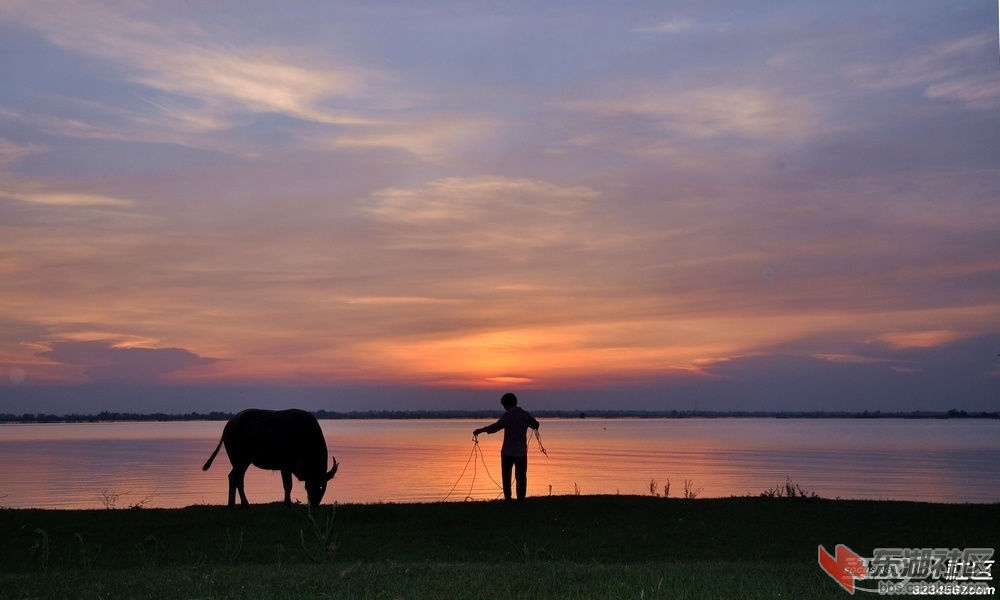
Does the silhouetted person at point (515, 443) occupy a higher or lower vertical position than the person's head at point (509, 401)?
lower

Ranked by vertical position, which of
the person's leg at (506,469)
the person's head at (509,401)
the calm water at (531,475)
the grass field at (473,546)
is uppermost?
the person's head at (509,401)

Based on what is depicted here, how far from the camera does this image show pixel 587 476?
49.6m

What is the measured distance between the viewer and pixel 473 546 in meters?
15.9

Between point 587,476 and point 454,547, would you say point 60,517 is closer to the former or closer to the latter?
point 454,547

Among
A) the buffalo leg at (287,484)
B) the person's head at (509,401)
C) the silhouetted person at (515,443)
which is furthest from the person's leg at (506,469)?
the buffalo leg at (287,484)

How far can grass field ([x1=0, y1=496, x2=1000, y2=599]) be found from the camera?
10.3m

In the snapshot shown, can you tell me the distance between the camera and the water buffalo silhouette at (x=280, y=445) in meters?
24.3

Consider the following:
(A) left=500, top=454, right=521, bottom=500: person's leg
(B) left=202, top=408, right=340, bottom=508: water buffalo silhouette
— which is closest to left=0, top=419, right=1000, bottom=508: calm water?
(B) left=202, top=408, right=340, bottom=508: water buffalo silhouette

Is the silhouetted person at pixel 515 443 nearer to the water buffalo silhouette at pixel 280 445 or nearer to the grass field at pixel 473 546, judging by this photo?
the grass field at pixel 473 546

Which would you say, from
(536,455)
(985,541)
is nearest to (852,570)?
(985,541)

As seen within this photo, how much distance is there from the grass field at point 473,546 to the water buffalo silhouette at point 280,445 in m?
4.32

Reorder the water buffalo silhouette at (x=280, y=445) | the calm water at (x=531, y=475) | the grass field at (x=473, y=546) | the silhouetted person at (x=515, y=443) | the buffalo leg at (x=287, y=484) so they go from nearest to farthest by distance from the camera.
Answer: the grass field at (x=473, y=546) < the silhouetted person at (x=515, y=443) < the buffalo leg at (x=287, y=484) < the water buffalo silhouette at (x=280, y=445) < the calm water at (x=531, y=475)

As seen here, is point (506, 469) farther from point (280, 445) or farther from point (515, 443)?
point (280, 445)

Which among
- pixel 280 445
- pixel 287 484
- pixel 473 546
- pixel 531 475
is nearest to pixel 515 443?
pixel 473 546
